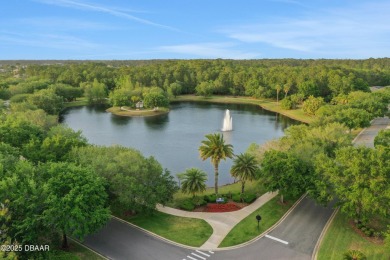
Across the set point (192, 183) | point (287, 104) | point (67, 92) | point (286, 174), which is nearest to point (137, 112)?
point (67, 92)

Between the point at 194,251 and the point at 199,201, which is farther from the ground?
the point at 199,201

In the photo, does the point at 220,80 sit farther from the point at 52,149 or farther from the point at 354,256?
the point at 354,256

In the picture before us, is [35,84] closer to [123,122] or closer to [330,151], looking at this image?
[123,122]

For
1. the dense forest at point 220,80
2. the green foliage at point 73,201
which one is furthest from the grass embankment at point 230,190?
the dense forest at point 220,80

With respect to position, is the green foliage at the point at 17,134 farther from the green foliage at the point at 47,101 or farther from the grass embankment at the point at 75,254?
the green foliage at the point at 47,101

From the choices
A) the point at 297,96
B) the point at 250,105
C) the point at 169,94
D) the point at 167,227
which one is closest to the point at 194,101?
the point at 169,94

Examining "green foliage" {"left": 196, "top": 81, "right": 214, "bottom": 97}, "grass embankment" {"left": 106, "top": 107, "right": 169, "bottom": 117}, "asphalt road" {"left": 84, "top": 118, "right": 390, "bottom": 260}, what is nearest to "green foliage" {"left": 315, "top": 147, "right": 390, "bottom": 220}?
"asphalt road" {"left": 84, "top": 118, "right": 390, "bottom": 260}

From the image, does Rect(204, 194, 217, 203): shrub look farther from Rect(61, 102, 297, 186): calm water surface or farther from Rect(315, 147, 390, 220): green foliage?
Rect(315, 147, 390, 220): green foliage
